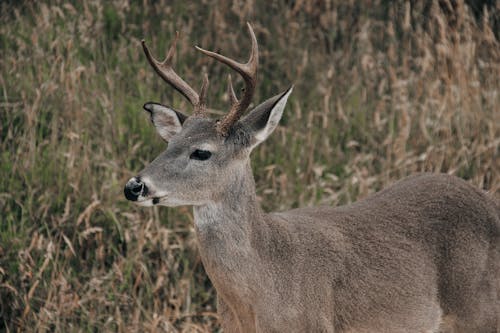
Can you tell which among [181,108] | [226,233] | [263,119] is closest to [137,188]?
[226,233]

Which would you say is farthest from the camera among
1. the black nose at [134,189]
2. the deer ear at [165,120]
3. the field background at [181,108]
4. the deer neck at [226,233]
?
the field background at [181,108]

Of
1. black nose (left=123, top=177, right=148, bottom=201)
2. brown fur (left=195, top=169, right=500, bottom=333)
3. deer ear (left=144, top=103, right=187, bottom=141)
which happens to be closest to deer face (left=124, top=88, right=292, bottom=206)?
black nose (left=123, top=177, right=148, bottom=201)

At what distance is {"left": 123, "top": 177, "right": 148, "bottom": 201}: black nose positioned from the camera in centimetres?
453

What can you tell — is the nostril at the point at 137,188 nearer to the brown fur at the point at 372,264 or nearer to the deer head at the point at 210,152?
the deer head at the point at 210,152

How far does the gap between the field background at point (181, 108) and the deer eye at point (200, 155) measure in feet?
5.52

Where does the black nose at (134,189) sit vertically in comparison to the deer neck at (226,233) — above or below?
above

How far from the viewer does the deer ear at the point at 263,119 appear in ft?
15.8

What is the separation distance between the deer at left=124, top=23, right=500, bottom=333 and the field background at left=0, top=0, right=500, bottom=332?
1.37 meters

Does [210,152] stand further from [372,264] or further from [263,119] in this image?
[372,264]

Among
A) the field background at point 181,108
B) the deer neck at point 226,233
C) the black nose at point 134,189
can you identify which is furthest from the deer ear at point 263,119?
the field background at point 181,108

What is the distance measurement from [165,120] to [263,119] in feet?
2.18

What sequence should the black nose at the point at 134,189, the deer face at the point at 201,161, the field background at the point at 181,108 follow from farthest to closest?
the field background at the point at 181,108, the deer face at the point at 201,161, the black nose at the point at 134,189

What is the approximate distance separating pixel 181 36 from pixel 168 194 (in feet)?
12.8

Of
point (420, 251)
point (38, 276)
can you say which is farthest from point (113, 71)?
point (420, 251)
